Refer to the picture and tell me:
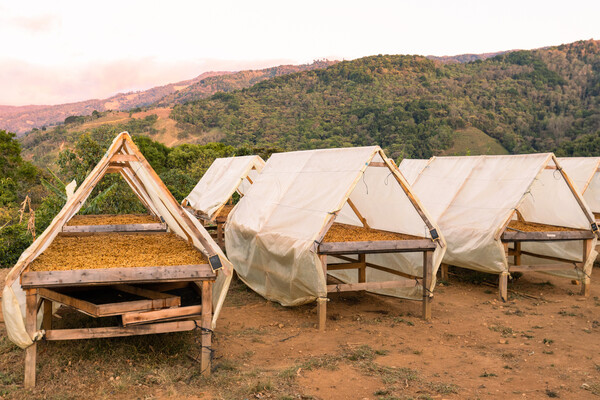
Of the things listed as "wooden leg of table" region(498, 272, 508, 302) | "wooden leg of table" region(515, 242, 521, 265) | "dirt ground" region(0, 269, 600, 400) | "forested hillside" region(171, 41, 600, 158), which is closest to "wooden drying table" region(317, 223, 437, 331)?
"dirt ground" region(0, 269, 600, 400)

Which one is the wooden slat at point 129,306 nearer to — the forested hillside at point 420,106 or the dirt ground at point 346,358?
the dirt ground at point 346,358

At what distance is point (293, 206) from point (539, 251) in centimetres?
538

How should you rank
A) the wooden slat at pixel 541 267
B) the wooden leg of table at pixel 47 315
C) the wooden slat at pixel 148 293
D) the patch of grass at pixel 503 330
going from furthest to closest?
the wooden slat at pixel 541 267 → the patch of grass at pixel 503 330 → the wooden leg of table at pixel 47 315 → the wooden slat at pixel 148 293

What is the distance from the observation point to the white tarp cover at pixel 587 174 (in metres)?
11.5

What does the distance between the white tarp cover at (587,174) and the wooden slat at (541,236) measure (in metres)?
3.60

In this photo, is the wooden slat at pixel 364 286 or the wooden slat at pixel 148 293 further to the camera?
the wooden slat at pixel 364 286

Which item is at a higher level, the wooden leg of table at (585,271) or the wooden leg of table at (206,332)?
the wooden leg of table at (206,332)

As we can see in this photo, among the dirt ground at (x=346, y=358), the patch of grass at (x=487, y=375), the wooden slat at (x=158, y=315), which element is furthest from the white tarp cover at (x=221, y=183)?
the patch of grass at (x=487, y=375)

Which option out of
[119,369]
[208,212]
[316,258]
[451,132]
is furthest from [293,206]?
[451,132]

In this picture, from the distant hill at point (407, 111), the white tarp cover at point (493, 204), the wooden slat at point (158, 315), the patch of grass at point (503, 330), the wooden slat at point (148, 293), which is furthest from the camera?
the distant hill at point (407, 111)

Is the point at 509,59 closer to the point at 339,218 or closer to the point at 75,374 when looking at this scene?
the point at 339,218

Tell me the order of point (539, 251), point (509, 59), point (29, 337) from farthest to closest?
1. point (509, 59)
2. point (539, 251)
3. point (29, 337)

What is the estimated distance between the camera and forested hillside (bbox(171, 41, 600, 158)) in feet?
131

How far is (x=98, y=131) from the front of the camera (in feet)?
54.9
